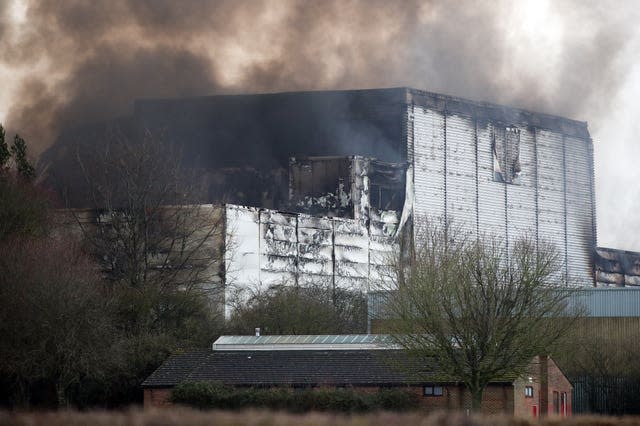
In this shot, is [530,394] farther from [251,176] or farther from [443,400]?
[251,176]

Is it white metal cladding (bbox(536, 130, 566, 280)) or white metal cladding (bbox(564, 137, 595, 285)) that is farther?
white metal cladding (bbox(564, 137, 595, 285))

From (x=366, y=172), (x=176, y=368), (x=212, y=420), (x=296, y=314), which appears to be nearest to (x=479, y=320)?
(x=176, y=368)

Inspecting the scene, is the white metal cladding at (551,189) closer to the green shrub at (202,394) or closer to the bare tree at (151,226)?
the bare tree at (151,226)

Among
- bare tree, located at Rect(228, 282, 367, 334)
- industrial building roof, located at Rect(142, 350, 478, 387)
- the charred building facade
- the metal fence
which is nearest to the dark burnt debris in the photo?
the charred building facade

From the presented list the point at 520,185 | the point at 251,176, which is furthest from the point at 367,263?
the point at 520,185

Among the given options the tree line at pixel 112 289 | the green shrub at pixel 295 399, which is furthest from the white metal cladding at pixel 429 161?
the green shrub at pixel 295 399

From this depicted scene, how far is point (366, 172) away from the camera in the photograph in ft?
204

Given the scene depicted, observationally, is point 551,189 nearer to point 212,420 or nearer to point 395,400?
point 395,400

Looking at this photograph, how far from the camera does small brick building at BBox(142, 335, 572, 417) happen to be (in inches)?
1329

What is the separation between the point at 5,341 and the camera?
36.8 metres

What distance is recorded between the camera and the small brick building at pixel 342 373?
33750mm

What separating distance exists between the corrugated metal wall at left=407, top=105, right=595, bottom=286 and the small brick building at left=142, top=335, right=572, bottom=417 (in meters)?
26.0

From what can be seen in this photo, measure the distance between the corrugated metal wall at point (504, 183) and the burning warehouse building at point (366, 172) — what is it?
8 cm

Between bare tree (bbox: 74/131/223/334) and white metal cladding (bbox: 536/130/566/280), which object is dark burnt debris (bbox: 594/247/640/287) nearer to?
white metal cladding (bbox: 536/130/566/280)
